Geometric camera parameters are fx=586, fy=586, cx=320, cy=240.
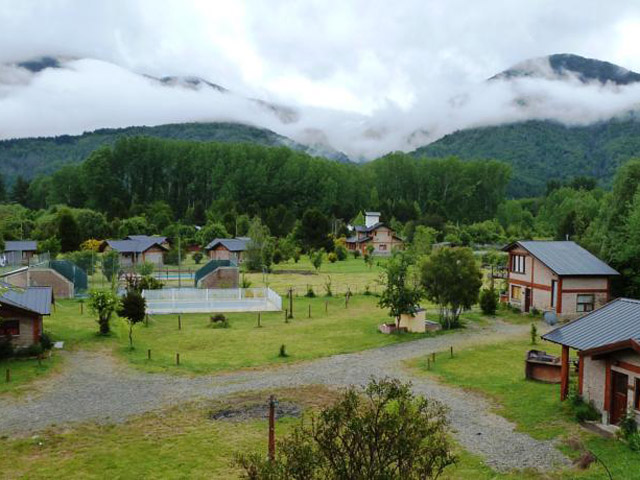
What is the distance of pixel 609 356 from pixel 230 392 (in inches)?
444

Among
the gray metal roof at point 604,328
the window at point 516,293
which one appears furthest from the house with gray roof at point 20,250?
the gray metal roof at point 604,328

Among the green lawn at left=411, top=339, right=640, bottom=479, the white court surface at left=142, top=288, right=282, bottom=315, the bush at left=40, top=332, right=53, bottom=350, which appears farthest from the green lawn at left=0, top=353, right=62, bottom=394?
the green lawn at left=411, top=339, right=640, bottom=479

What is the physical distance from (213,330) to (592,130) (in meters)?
198

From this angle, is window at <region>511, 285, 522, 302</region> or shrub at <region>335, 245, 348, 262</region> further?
shrub at <region>335, 245, 348, 262</region>

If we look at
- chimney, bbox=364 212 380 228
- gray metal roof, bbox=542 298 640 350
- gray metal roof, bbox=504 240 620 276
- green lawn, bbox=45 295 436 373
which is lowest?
green lawn, bbox=45 295 436 373

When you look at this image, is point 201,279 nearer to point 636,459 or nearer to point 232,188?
point 636,459

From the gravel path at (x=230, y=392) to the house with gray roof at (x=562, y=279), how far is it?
11307 mm

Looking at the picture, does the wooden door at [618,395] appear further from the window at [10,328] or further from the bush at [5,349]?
the window at [10,328]

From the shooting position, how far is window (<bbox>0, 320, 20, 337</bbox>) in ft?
77.0

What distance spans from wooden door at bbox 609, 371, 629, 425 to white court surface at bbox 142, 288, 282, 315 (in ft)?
76.3

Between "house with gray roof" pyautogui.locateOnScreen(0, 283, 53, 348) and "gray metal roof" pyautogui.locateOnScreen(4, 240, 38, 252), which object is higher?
"gray metal roof" pyautogui.locateOnScreen(4, 240, 38, 252)

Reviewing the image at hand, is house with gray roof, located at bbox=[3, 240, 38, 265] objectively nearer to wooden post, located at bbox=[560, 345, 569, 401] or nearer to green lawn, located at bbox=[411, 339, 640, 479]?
green lawn, located at bbox=[411, 339, 640, 479]

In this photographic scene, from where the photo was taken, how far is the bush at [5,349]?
75.1ft

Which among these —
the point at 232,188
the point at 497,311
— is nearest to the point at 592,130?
the point at 232,188
